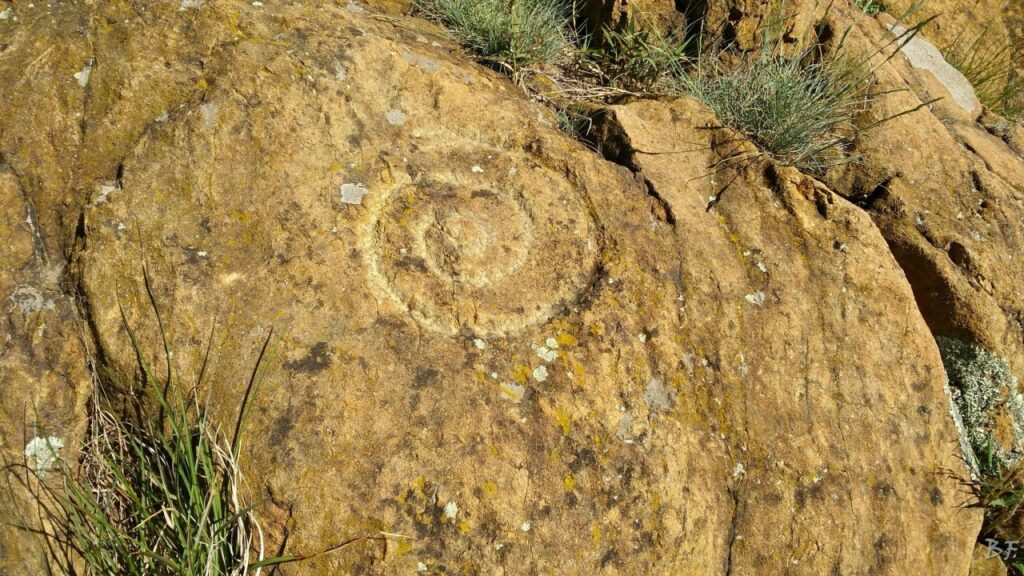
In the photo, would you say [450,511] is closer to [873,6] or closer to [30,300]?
[30,300]

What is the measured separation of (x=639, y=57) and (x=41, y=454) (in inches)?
118

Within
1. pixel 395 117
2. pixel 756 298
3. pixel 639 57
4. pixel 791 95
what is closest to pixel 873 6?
pixel 791 95

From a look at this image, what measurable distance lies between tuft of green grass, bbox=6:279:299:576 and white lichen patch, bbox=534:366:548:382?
844 millimetres

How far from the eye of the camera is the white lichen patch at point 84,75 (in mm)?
2432

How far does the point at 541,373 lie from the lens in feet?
7.47

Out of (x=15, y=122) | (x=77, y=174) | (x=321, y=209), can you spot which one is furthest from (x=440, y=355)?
(x=15, y=122)

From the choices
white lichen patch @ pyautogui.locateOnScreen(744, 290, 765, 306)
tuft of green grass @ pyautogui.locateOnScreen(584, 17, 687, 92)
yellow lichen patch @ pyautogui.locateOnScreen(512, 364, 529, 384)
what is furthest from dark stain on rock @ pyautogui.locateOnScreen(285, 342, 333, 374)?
tuft of green grass @ pyautogui.locateOnScreen(584, 17, 687, 92)

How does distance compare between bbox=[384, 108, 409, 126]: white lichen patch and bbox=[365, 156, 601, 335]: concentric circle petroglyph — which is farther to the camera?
bbox=[384, 108, 409, 126]: white lichen patch

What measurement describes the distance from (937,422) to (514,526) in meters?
1.73

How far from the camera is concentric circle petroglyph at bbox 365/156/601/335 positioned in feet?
7.75

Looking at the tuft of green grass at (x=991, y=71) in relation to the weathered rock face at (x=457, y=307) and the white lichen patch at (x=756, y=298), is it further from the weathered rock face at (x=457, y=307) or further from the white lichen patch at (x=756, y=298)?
the white lichen patch at (x=756, y=298)

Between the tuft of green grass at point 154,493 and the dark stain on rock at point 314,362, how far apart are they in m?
0.10

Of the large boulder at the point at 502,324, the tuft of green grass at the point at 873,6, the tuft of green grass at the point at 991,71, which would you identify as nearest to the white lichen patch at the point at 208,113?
the large boulder at the point at 502,324

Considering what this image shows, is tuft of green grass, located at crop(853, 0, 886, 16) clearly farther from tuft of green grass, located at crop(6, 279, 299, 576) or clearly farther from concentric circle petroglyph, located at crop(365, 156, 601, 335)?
tuft of green grass, located at crop(6, 279, 299, 576)
